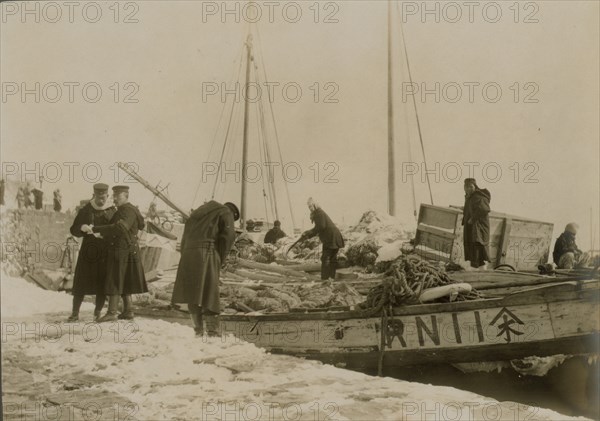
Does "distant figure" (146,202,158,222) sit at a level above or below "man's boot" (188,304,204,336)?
above

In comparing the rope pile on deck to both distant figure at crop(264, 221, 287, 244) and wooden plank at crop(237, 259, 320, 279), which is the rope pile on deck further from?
distant figure at crop(264, 221, 287, 244)

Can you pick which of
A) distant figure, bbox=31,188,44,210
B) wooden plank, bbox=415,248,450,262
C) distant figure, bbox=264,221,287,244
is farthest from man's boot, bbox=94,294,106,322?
wooden plank, bbox=415,248,450,262

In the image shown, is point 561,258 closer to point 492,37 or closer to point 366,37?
point 492,37

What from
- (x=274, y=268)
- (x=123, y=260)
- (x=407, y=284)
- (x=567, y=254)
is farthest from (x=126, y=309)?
(x=567, y=254)

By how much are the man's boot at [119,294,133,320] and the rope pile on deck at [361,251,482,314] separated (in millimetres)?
1636

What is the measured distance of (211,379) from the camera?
3986 mm

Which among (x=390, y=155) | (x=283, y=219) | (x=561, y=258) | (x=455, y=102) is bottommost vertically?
(x=561, y=258)

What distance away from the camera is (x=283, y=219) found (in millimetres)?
4309

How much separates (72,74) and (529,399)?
3760 mm

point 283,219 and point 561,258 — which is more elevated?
point 283,219

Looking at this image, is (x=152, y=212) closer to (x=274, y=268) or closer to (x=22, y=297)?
(x=274, y=268)

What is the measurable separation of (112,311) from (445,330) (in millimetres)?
2305

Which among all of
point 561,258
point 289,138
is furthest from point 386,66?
point 561,258

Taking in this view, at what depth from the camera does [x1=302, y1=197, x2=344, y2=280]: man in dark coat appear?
165 inches
